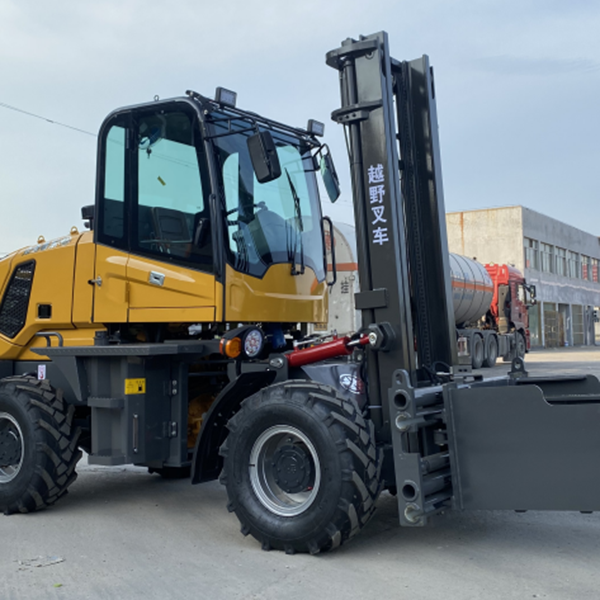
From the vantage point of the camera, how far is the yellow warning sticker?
6035mm

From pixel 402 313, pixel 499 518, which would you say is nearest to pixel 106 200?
pixel 402 313

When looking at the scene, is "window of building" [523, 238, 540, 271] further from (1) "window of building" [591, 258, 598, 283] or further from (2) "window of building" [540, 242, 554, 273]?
(1) "window of building" [591, 258, 598, 283]

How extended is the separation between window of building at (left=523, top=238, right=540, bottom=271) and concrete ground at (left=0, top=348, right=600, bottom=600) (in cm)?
4563

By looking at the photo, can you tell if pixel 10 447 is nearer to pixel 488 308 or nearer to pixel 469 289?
pixel 469 289

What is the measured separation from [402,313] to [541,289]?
48773 mm

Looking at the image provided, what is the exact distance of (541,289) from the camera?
2025 inches

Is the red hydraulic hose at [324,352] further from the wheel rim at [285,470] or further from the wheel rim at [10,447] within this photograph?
the wheel rim at [10,447]

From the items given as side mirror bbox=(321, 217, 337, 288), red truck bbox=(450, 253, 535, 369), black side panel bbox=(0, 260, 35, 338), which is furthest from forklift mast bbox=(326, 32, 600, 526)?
red truck bbox=(450, 253, 535, 369)

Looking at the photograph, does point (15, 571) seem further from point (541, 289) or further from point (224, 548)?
point (541, 289)

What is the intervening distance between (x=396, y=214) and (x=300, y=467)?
1.85 metres

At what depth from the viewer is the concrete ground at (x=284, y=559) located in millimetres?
4332

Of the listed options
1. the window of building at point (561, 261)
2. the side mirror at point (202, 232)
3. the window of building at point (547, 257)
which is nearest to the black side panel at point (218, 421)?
the side mirror at point (202, 232)

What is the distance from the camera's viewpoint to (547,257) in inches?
2124

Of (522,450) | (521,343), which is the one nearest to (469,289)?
(521,343)
